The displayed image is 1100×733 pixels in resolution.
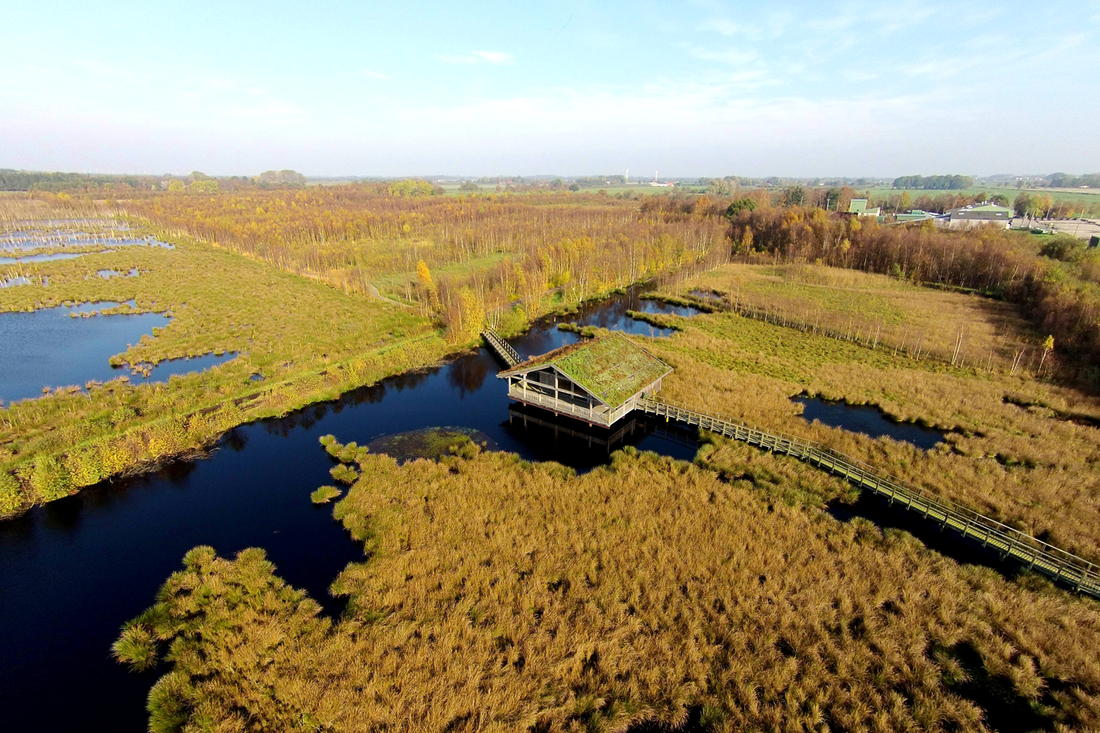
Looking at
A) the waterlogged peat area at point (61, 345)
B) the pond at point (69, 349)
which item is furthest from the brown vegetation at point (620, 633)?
the waterlogged peat area at point (61, 345)

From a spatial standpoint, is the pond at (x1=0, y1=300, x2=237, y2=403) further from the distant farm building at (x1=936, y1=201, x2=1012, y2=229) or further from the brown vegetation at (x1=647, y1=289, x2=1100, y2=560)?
the distant farm building at (x1=936, y1=201, x2=1012, y2=229)

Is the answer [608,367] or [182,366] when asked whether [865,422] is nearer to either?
[608,367]

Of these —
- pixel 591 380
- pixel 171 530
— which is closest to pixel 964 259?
pixel 591 380

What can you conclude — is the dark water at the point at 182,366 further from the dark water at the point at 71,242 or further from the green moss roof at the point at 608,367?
the dark water at the point at 71,242

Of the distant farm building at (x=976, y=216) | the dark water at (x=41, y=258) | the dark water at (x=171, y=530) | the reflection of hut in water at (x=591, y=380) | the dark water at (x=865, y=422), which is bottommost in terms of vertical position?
the dark water at (x=171, y=530)

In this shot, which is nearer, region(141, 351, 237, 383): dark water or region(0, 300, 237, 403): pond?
region(0, 300, 237, 403): pond

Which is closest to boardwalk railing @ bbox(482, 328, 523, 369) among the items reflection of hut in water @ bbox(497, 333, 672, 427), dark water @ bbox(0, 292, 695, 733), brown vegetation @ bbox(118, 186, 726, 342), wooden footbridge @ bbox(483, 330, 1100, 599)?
brown vegetation @ bbox(118, 186, 726, 342)
